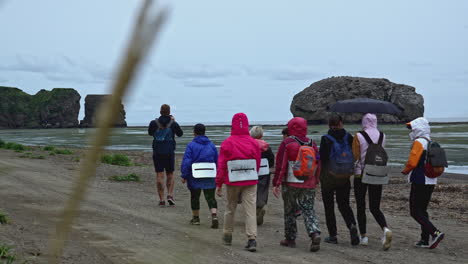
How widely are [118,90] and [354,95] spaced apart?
143 metres

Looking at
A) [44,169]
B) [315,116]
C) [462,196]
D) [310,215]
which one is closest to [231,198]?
[310,215]

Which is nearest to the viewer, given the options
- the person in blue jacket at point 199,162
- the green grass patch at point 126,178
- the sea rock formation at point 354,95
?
the person in blue jacket at point 199,162

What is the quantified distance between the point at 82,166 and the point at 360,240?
31.1 feet

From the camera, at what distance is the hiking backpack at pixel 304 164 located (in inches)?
332

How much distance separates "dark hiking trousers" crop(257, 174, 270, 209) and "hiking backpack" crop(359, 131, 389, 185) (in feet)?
7.11

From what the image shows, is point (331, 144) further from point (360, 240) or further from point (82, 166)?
point (82, 166)

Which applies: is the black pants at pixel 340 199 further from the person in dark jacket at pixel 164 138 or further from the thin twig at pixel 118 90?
the thin twig at pixel 118 90

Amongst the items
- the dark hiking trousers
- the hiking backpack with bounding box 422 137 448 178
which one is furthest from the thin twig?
the dark hiking trousers

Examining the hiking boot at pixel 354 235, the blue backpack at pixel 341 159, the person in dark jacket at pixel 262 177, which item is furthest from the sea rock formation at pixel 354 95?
the blue backpack at pixel 341 159

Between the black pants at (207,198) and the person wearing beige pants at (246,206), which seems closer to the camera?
the person wearing beige pants at (246,206)

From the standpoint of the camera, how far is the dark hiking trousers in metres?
10.5

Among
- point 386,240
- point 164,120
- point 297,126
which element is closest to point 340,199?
point 386,240

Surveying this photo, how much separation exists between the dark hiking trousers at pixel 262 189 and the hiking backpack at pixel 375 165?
217cm

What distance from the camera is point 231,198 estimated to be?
8641mm
